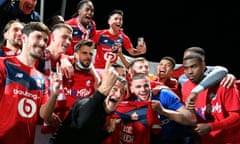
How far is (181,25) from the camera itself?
42.0ft

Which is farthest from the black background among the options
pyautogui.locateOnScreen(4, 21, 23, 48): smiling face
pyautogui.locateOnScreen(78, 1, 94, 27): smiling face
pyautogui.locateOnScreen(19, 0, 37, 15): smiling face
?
pyautogui.locateOnScreen(4, 21, 23, 48): smiling face

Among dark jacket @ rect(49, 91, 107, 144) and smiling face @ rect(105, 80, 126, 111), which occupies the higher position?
smiling face @ rect(105, 80, 126, 111)

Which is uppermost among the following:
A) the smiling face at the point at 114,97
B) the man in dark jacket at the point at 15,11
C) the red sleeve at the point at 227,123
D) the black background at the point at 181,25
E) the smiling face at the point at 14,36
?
the black background at the point at 181,25

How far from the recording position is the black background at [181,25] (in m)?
12.5

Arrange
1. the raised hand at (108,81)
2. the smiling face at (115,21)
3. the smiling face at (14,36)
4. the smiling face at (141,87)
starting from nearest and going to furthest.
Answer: the raised hand at (108,81) → the smiling face at (141,87) → the smiling face at (14,36) → the smiling face at (115,21)

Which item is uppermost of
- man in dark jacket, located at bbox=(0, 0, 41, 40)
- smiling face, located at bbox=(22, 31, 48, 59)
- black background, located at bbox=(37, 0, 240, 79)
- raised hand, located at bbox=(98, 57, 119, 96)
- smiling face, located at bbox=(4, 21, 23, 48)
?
black background, located at bbox=(37, 0, 240, 79)

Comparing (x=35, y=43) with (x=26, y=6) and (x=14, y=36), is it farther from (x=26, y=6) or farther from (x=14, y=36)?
(x=26, y=6)

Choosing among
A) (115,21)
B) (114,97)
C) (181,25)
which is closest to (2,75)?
(114,97)

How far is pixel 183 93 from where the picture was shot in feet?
13.9

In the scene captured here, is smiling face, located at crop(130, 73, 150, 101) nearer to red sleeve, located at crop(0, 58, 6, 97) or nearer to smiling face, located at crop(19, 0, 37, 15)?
red sleeve, located at crop(0, 58, 6, 97)

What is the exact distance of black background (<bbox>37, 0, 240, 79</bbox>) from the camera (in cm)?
1252

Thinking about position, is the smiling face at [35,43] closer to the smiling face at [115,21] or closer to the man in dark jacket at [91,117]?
the man in dark jacket at [91,117]

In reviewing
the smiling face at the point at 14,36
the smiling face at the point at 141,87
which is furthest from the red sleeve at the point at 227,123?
the smiling face at the point at 14,36

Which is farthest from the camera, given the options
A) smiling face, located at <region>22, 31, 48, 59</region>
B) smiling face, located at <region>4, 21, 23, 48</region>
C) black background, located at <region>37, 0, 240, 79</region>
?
black background, located at <region>37, 0, 240, 79</region>
